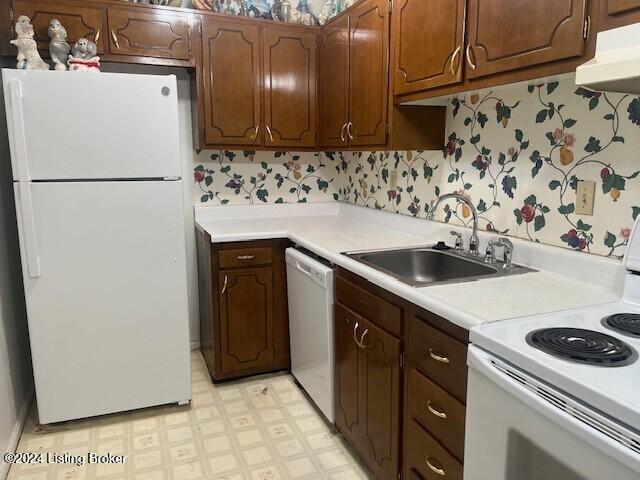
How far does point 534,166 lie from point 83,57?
205 centimetres

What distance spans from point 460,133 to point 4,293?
2.21m

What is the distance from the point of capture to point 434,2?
1.78 m

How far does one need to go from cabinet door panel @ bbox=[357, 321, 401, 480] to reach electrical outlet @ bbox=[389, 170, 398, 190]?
1.13 metres

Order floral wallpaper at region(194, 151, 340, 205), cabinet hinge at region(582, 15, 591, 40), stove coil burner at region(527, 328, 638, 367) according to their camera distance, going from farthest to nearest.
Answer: floral wallpaper at region(194, 151, 340, 205)
cabinet hinge at region(582, 15, 591, 40)
stove coil burner at region(527, 328, 638, 367)

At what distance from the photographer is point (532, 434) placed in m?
0.96

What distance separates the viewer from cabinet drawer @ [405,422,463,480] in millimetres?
1352

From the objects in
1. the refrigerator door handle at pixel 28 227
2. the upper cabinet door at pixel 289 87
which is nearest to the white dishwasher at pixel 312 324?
the upper cabinet door at pixel 289 87

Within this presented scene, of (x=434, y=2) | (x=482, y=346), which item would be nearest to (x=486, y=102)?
(x=434, y=2)

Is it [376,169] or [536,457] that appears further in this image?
[376,169]

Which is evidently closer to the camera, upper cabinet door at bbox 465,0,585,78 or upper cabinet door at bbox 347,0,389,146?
upper cabinet door at bbox 465,0,585,78

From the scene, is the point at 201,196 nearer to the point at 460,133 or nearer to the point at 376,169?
the point at 376,169

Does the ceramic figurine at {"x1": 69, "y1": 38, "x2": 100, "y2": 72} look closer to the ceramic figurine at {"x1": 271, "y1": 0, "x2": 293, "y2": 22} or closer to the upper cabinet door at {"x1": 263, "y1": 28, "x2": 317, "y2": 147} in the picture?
the upper cabinet door at {"x1": 263, "y1": 28, "x2": 317, "y2": 147}

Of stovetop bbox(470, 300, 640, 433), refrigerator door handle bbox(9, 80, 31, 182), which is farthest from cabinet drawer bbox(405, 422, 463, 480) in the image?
refrigerator door handle bbox(9, 80, 31, 182)

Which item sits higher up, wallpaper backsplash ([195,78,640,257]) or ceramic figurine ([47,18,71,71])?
ceramic figurine ([47,18,71,71])
